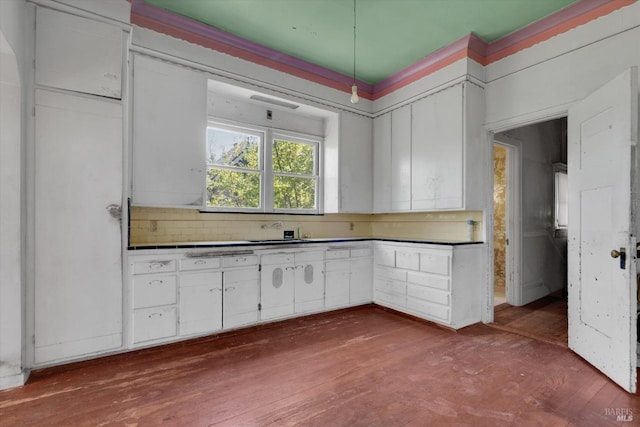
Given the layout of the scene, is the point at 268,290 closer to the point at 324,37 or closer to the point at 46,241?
the point at 46,241

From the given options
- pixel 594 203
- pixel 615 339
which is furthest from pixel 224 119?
pixel 615 339

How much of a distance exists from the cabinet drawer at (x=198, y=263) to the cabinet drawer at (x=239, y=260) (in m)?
0.08

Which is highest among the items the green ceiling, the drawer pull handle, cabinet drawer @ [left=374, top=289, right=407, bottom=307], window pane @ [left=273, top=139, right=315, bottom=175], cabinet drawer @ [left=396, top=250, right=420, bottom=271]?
the green ceiling

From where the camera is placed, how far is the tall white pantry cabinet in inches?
104

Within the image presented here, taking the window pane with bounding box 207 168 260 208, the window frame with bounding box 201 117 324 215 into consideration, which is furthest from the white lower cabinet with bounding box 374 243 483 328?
the window pane with bounding box 207 168 260 208

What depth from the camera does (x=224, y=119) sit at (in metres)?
4.16

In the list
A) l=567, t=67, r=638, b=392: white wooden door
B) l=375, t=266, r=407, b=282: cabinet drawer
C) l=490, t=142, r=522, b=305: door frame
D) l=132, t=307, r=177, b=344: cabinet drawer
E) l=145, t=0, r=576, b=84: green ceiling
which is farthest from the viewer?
l=490, t=142, r=522, b=305: door frame

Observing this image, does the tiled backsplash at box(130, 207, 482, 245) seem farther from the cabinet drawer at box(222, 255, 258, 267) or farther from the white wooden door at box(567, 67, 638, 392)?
the white wooden door at box(567, 67, 638, 392)

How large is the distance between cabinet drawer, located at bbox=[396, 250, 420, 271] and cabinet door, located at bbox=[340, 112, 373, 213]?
1036 mm

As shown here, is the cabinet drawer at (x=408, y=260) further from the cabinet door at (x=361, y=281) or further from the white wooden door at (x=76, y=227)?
the white wooden door at (x=76, y=227)

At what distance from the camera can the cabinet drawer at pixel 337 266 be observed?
14.2 ft

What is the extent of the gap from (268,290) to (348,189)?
1.98 metres

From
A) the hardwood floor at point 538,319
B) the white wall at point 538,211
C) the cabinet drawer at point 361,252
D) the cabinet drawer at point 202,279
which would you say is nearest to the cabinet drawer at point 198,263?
the cabinet drawer at point 202,279

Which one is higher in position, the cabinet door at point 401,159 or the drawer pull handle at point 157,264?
the cabinet door at point 401,159
